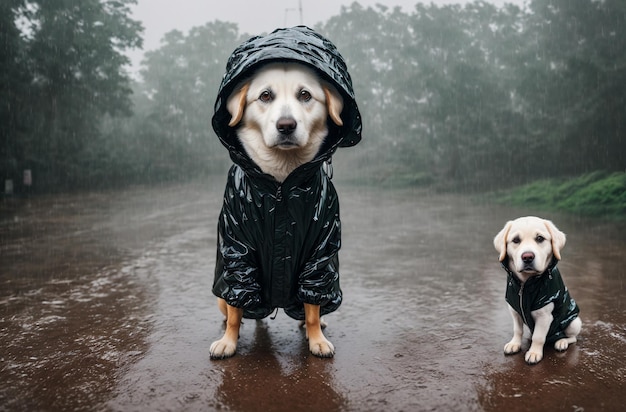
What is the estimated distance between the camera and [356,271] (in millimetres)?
6027

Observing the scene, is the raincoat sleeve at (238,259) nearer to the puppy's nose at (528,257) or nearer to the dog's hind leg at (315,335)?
the dog's hind leg at (315,335)

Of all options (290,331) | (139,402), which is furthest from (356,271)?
(139,402)

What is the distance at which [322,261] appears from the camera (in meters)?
3.38

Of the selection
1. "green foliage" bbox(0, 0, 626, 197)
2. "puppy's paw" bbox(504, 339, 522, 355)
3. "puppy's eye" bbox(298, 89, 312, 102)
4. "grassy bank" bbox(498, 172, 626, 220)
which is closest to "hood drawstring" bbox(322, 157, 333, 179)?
"puppy's eye" bbox(298, 89, 312, 102)

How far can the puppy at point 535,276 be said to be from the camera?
304 centimetres

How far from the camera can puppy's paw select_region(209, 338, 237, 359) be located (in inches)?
132

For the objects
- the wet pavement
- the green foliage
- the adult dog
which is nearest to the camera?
the wet pavement

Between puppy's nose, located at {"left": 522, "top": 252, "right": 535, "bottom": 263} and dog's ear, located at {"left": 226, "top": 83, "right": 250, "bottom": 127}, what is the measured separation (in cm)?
189

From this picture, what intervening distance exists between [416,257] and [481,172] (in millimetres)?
13907

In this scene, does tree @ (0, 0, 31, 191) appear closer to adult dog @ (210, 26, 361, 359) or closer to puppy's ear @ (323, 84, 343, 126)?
adult dog @ (210, 26, 361, 359)

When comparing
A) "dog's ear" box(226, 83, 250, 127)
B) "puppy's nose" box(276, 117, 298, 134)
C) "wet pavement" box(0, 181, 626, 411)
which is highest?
"dog's ear" box(226, 83, 250, 127)

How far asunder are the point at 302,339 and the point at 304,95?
1.76 meters

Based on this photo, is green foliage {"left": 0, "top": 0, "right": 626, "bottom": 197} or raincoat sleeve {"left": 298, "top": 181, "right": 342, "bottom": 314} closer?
raincoat sleeve {"left": 298, "top": 181, "right": 342, "bottom": 314}

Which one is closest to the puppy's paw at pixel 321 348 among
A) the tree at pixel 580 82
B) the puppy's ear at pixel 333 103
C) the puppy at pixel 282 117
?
the puppy at pixel 282 117
